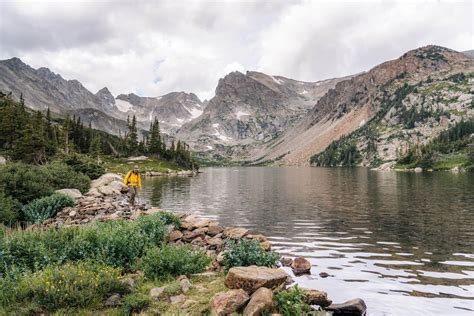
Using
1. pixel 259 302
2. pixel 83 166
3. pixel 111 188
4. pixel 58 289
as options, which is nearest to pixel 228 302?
pixel 259 302

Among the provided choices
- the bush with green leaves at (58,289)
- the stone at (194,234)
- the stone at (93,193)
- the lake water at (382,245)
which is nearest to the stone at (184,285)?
the bush with green leaves at (58,289)

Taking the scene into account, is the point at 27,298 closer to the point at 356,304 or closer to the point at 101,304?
the point at 101,304

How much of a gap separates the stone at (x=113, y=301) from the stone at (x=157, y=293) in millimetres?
1022

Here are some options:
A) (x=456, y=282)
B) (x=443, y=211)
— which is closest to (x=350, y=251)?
(x=456, y=282)

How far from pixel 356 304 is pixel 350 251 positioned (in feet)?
Result: 33.5

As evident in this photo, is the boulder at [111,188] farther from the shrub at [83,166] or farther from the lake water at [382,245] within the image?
the shrub at [83,166]

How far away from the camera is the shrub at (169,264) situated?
12672 millimetres

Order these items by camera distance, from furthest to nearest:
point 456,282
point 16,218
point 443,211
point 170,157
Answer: point 170,157, point 443,211, point 16,218, point 456,282

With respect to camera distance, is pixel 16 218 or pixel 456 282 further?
pixel 16 218

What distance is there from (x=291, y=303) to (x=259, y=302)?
3.77ft

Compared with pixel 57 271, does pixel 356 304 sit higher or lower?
lower

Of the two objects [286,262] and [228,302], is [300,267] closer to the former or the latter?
[286,262]

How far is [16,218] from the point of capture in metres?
24.9

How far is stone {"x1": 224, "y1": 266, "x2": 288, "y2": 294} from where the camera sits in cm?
1069
